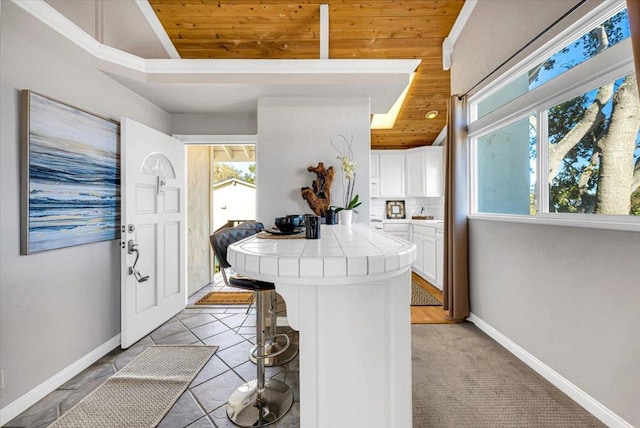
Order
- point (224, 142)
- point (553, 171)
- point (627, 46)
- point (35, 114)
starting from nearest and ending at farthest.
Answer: point (627, 46)
point (35, 114)
point (553, 171)
point (224, 142)

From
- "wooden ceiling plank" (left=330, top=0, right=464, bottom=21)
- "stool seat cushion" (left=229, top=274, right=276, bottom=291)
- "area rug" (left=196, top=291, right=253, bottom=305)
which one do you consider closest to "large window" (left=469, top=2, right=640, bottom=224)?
"wooden ceiling plank" (left=330, top=0, right=464, bottom=21)

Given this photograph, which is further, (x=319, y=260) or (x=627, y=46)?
(x=627, y=46)

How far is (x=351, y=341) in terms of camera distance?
0.96 meters

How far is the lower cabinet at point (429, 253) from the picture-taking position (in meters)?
3.57

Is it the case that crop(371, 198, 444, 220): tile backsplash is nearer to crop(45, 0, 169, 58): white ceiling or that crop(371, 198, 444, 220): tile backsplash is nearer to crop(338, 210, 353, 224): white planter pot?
crop(338, 210, 353, 224): white planter pot

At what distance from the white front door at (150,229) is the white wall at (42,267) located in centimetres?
17

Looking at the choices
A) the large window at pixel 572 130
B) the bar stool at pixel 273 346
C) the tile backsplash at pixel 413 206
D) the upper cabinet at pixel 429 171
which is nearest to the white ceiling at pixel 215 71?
the large window at pixel 572 130

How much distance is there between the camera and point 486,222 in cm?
248

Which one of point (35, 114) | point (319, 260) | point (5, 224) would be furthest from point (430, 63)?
point (5, 224)

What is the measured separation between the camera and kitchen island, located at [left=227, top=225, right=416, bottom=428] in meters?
0.93

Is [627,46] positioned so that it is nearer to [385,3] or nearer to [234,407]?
[385,3]

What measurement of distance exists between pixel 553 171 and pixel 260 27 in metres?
2.76

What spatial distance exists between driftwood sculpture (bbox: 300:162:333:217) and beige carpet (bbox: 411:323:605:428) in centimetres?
143


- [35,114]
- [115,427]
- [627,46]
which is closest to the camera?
[627,46]
